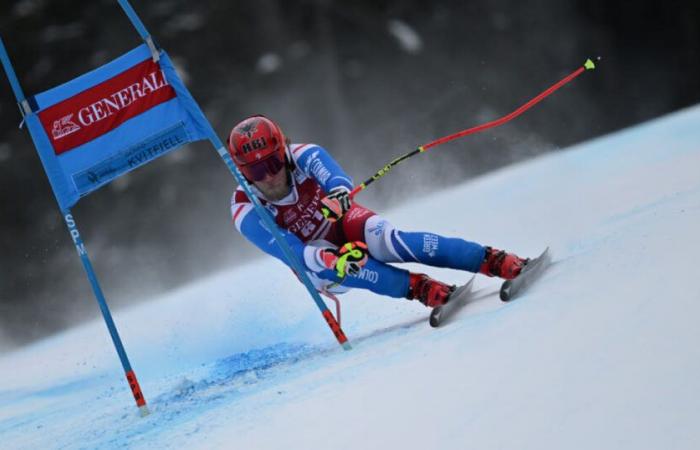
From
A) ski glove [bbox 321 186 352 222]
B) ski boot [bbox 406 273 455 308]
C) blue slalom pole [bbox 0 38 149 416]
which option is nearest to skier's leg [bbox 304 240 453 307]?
ski boot [bbox 406 273 455 308]

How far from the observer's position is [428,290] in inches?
140

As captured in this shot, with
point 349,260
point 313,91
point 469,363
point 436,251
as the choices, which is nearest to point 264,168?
point 349,260

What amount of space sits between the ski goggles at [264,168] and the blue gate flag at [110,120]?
0.26 m

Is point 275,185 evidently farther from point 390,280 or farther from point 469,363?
point 469,363

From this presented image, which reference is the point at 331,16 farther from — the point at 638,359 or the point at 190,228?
the point at 638,359

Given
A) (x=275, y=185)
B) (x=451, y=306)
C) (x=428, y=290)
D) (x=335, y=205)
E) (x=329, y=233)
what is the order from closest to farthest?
(x=451, y=306) < (x=335, y=205) < (x=428, y=290) < (x=275, y=185) < (x=329, y=233)

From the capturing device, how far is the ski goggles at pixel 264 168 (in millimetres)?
3701

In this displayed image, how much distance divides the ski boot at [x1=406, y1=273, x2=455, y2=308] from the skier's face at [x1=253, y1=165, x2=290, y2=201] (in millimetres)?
767

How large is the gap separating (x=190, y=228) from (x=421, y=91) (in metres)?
2.88

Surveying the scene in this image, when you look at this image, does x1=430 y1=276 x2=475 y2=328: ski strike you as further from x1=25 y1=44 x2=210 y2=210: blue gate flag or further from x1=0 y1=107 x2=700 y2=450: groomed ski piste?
x1=25 y1=44 x2=210 y2=210: blue gate flag

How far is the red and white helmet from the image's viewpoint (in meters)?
3.67

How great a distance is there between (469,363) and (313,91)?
6696 millimetres

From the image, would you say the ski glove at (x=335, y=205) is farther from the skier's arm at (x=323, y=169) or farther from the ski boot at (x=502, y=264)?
the ski boot at (x=502, y=264)

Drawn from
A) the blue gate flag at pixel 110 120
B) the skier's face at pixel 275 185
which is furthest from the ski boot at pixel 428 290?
the blue gate flag at pixel 110 120
